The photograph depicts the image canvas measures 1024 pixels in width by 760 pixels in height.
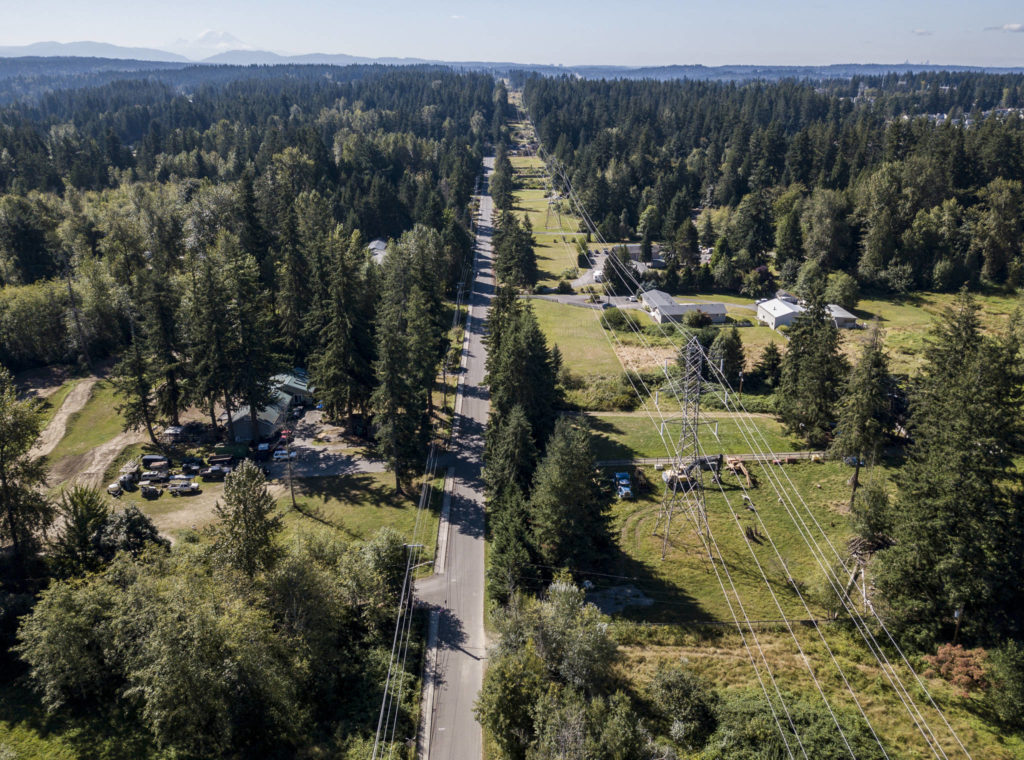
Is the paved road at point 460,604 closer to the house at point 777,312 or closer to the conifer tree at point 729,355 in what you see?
the conifer tree at point 729,355

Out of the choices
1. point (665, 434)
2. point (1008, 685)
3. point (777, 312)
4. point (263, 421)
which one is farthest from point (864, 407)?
point (263, 421)

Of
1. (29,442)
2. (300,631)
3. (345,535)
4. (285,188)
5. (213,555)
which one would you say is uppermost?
(285,188)

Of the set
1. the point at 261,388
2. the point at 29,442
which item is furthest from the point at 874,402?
the point at 29,442

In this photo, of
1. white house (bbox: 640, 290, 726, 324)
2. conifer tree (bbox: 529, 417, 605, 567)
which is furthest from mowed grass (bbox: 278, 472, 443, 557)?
white house (bbox: 640, 290, 726, 324)

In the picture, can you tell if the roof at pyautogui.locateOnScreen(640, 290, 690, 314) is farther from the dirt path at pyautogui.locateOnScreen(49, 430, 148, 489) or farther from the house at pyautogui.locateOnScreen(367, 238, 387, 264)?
the dirt path at pyautogui.locateOnScreen(49, 430, 148, 489)

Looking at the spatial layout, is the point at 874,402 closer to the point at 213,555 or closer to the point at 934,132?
the point at 213,555

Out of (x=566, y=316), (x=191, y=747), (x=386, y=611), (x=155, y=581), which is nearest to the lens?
(x=191, y=747)
